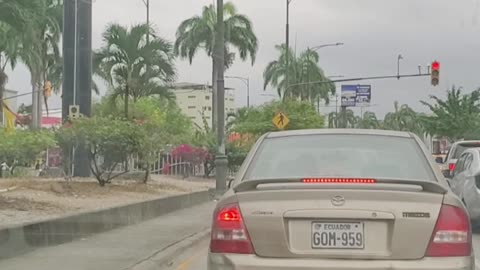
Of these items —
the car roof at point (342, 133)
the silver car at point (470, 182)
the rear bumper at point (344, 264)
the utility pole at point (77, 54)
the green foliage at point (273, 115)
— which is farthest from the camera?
the green foliage at point (273, 115)

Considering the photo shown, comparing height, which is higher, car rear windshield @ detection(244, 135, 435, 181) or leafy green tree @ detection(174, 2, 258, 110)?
leafy green tree @ detection(174, 2, 258, 110)

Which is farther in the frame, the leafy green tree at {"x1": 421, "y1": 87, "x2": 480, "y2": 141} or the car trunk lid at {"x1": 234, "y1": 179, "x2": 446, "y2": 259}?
the leafy green tree at {"x1": 421, "y1": 87, "x2": 480, "y2": 141}

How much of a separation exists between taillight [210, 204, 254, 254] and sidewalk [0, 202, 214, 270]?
4354mm

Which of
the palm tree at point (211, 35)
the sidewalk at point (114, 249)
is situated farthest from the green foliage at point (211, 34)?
the sidewalk at point (114, 249)

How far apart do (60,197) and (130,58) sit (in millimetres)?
18781

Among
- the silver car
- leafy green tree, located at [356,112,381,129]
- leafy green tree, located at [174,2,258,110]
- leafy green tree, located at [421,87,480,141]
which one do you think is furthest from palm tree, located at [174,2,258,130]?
leafy green tree, located at [356,112,381,129]

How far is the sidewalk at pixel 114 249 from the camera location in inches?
381

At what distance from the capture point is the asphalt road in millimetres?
10484

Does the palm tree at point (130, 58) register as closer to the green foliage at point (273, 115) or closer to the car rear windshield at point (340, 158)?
the green foliage at point (273, 115)

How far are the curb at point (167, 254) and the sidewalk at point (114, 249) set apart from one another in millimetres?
79

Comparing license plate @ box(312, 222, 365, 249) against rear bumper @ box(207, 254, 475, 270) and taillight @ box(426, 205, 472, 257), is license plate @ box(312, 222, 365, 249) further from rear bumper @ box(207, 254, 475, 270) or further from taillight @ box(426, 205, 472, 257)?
taillight @ box(426, 205, 472, 257)

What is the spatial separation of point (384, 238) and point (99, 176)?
14.3m

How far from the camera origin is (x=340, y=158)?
611 cm

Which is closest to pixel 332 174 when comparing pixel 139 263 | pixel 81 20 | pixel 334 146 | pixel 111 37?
pixel 334 146
